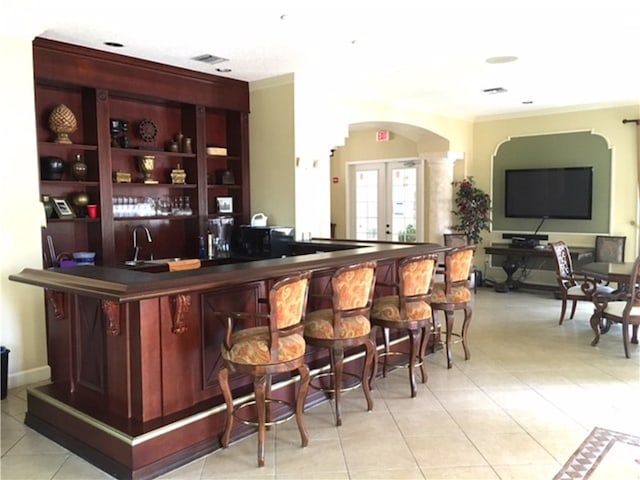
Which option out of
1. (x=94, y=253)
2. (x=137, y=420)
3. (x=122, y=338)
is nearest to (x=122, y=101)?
(x=94, y=253)

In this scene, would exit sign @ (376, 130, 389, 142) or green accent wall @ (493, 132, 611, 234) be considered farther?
exit sign @ (376, 130, 389, 142)

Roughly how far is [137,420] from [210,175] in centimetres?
383

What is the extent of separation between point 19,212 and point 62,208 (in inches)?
28.5

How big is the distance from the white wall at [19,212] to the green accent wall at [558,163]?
715 centimetres

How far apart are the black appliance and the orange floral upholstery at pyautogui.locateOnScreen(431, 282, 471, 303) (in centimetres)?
169

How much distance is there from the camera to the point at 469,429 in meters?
3.43

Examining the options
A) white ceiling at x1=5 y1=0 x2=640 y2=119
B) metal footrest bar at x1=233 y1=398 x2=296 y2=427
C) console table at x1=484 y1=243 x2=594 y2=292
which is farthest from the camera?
console table at x1=484 y1=243 x2=594 y2=292

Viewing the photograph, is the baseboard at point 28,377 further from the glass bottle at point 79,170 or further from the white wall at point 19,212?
the glass bottle at point 79,170

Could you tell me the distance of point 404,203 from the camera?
9859 mm

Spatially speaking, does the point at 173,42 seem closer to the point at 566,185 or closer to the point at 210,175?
the point at 210,175

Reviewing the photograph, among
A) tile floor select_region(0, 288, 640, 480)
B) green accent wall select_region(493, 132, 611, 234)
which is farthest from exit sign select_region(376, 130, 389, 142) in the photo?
tile floor select_region(0, 288, 640, 480)

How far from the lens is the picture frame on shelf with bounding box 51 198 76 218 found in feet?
15.9

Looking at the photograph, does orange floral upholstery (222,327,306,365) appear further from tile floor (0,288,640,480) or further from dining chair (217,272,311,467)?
tile floor (0,288,640,480)

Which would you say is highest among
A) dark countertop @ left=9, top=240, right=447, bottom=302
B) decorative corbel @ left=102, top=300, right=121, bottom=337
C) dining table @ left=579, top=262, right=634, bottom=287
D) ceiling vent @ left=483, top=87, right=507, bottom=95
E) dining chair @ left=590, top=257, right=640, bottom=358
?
ceiling vent @ left=483, top=87, right=507, bottom=95
